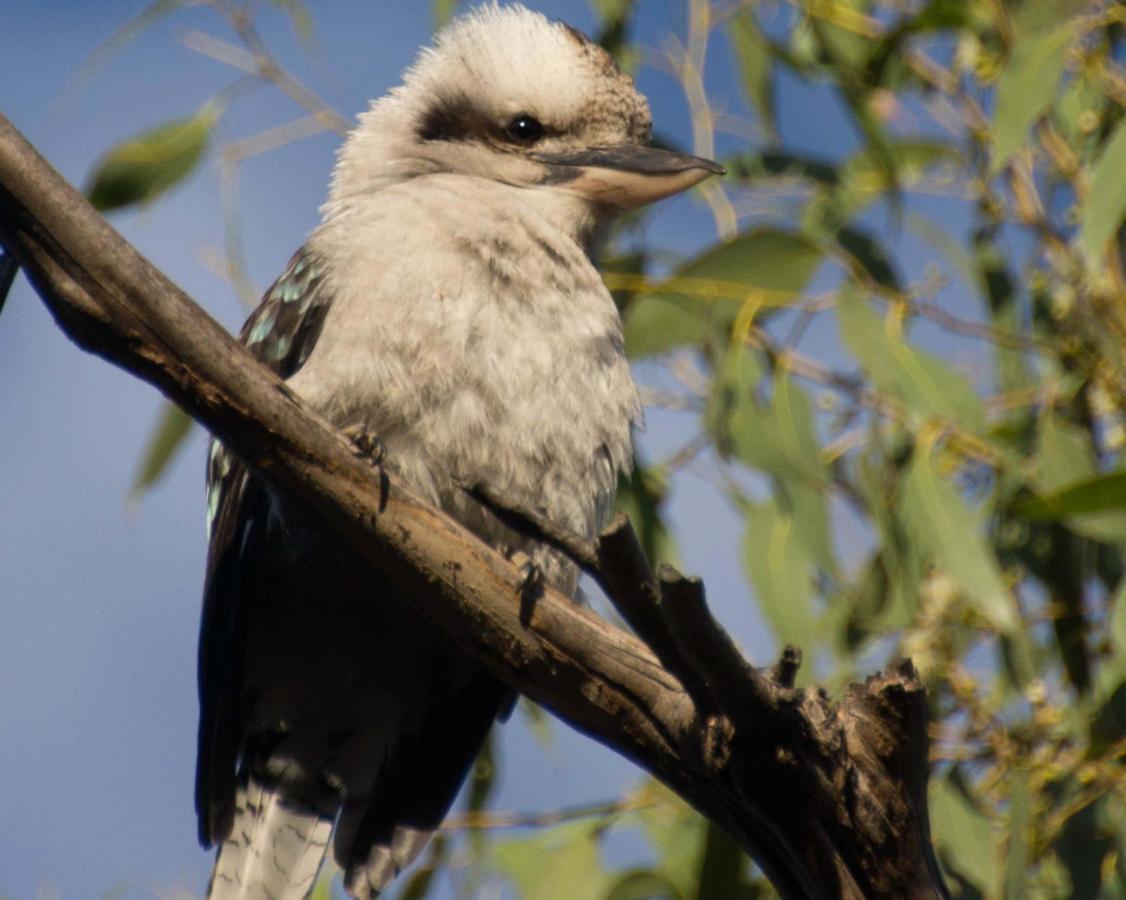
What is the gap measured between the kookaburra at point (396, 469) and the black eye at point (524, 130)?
8 cm

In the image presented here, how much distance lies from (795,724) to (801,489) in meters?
1.00

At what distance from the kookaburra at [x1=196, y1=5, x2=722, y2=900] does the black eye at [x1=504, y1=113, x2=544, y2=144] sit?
0.08m

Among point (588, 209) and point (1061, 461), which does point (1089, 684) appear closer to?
point (1061, 461)

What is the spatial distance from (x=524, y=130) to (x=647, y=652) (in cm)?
116

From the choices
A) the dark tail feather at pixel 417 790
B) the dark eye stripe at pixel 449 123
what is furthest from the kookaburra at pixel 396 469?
the dark eye stripe at pixel 449 123

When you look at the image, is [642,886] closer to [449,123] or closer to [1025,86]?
[449,123]

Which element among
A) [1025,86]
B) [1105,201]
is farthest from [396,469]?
[1025,86]

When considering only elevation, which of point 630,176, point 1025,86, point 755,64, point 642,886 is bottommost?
point 642,886

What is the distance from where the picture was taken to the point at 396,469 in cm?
206

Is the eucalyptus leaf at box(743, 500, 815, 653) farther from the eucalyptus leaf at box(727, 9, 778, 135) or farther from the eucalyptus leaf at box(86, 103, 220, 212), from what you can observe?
the eucalyptus leaf at box(86, 103, 220, 212)

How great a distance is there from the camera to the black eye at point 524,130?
2.62 meters

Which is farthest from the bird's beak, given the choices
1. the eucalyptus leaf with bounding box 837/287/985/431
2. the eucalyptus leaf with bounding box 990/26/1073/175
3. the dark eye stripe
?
the eucalyptus leaf with bounding box 990/26/1073/175

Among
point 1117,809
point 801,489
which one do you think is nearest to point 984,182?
point 801,489

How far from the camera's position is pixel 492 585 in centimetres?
175
